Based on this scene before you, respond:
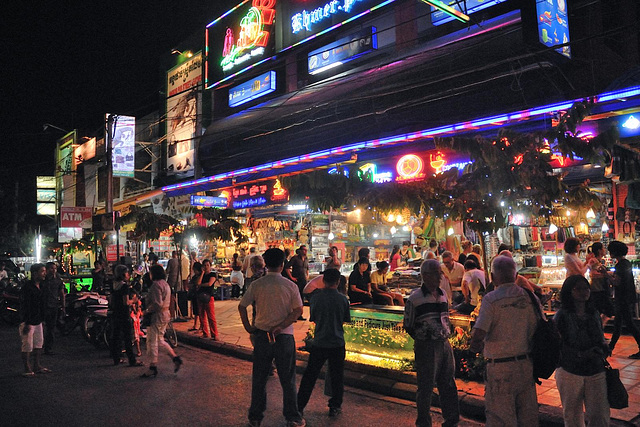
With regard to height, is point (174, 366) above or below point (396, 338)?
below

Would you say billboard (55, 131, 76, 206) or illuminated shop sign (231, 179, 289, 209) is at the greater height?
billboard (55, 131, 76, 206)

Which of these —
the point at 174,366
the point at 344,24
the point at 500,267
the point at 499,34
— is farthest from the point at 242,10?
the point at 500,267

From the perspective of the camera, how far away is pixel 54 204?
44.1 metres

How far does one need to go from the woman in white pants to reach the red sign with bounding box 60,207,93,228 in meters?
15.5

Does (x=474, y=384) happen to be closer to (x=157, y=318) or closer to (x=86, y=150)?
(x=157, y=318)

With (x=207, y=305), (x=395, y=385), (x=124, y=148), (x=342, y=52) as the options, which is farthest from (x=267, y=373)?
(x=124, y=148)

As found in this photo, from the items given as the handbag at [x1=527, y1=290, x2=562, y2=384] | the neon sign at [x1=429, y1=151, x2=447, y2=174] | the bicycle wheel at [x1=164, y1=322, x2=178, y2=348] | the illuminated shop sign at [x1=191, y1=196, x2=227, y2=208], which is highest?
the neon sign at [x1=429, y1=151, x2=447, y2=174]

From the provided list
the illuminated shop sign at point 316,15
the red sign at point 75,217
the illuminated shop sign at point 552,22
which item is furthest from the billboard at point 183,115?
the illuminated shop sign at point 552,22

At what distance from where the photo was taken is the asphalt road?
618 centimetres

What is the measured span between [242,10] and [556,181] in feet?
61.6

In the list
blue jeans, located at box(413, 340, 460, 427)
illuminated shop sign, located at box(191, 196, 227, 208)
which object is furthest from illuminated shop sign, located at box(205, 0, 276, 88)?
blue jeans, located at box(413, 340, 460, 427)

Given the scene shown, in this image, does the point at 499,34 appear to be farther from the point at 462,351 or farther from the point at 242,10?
the point at 242,10

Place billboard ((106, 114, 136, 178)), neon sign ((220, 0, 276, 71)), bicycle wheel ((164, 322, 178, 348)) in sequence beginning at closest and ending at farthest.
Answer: bicycle wheel ((164, 322, 178, 348)) → neon sign ((220, 0, 276, 71)) → billboard ((106, 114, 136, 178))

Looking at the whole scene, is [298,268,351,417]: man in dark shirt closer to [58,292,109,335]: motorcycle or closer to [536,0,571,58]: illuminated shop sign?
[536,0,571,58]: illuminated shop sign
